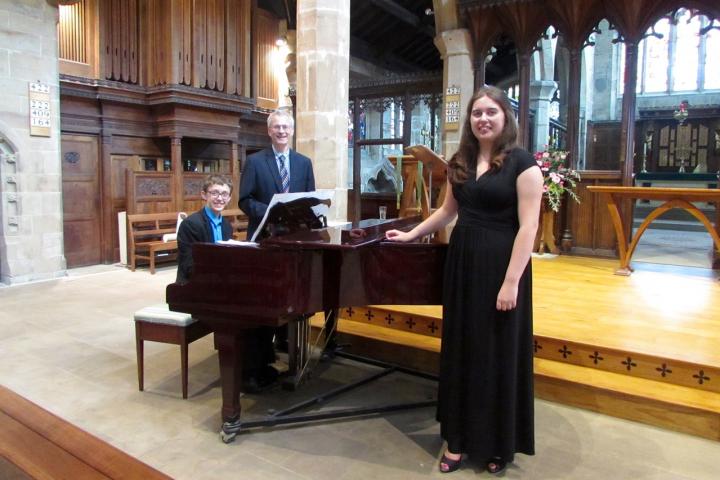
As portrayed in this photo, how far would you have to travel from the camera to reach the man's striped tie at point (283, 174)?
10.8 ft

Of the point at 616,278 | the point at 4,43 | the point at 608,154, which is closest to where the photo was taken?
the point at 616,278

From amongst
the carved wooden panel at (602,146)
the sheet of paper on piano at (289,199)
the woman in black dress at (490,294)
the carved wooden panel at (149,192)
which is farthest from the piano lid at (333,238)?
the carved wooden panel at (602,146)

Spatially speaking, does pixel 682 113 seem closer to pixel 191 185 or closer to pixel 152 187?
pixel 191 185

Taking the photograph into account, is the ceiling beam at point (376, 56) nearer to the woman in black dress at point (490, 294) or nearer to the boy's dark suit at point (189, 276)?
the boy's dark suit at point (189, 276)

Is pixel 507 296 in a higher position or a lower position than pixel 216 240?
lower

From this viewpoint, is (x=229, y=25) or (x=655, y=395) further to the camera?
(x=229, y=25)

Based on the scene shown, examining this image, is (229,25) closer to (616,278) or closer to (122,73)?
(122,73)

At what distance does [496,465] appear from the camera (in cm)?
238

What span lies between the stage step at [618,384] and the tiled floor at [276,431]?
77 millimetres

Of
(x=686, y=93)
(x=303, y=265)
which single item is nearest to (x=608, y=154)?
(x=686, y=93)

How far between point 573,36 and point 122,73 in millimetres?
6157

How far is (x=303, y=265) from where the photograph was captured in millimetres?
2430

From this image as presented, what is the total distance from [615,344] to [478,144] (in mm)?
1587

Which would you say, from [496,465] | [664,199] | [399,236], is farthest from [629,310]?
[399,236]
